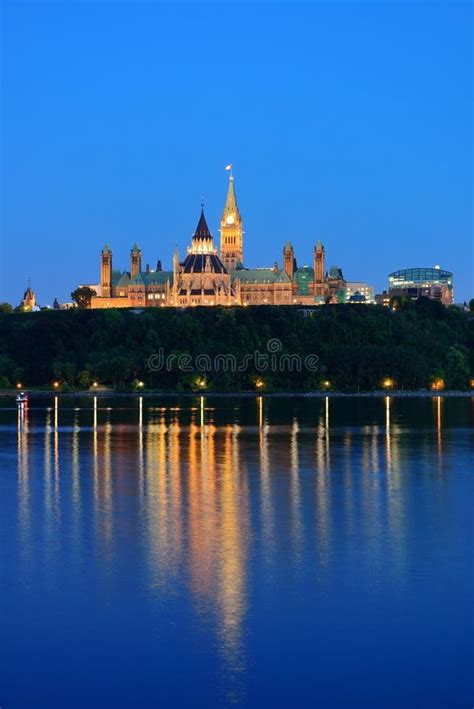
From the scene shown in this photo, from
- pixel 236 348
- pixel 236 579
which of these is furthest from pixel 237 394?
pixel 236 579

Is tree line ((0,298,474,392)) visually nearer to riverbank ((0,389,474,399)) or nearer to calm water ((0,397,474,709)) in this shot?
riverbank ((0,389,474,399))

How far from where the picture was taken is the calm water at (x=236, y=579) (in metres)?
22.1

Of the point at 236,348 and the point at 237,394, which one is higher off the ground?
the point at 236,348

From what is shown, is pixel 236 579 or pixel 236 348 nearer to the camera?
pixel 236 579

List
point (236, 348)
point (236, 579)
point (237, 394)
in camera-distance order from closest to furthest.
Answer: point (236, 579), point (237, 394), point (236, 348)

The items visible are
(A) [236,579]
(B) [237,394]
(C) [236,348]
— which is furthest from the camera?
(C) [236,348]

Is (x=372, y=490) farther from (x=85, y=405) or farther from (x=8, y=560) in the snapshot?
(x=85, y=405)

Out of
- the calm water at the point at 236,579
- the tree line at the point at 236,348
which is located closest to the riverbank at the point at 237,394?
the tree line at the point at 236,348

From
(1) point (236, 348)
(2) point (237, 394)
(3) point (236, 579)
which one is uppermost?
(1) point (236, 348)

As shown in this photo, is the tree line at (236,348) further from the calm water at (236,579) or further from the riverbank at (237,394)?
the calm water at (236,579)

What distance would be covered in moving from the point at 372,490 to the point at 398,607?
19031 millimetres

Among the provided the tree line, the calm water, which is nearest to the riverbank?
the tree line

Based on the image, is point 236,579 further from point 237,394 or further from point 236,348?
point 236,348

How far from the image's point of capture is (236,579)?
29.4 metres
